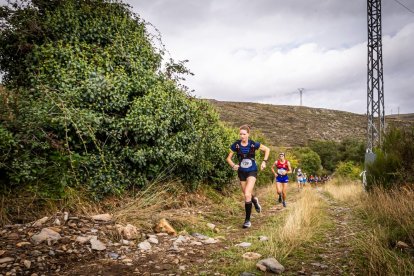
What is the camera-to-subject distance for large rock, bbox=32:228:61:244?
392 cm

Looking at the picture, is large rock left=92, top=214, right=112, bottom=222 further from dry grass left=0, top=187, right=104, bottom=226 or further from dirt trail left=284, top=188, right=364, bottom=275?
dirt trail left=284, top=188, right=364, bottom=275

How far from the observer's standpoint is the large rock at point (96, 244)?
13.2 ft

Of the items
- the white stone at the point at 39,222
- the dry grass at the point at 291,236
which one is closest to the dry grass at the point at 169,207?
the white stone at the point at 39,222

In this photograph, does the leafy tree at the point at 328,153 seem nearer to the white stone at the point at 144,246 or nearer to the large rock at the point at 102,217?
the large rock at the point at 102,217

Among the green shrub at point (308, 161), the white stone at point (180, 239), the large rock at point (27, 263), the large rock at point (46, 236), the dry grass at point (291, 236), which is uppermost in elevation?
the large rock at point (46, 236)

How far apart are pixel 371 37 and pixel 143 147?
1591 cm

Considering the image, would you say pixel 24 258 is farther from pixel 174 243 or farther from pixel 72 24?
pixel 72 24

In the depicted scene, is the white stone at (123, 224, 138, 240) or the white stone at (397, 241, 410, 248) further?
the white stone at (123, 224, 138, 240)

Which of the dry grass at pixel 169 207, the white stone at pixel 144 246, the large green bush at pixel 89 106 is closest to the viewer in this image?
the white stone at pixel 144 246

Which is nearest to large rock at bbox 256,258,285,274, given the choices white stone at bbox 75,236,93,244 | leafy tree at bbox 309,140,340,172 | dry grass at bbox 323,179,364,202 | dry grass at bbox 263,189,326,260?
dry grass at bbox 263,189,326,260

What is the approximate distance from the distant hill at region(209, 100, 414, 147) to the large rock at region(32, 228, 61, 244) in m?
47.1

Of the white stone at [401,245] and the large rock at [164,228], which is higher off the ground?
the white stone at [401,245]

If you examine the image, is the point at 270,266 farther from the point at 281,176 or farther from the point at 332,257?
the point at 281,176

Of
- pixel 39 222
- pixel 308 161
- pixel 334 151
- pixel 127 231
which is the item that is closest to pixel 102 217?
pixel 127 231
